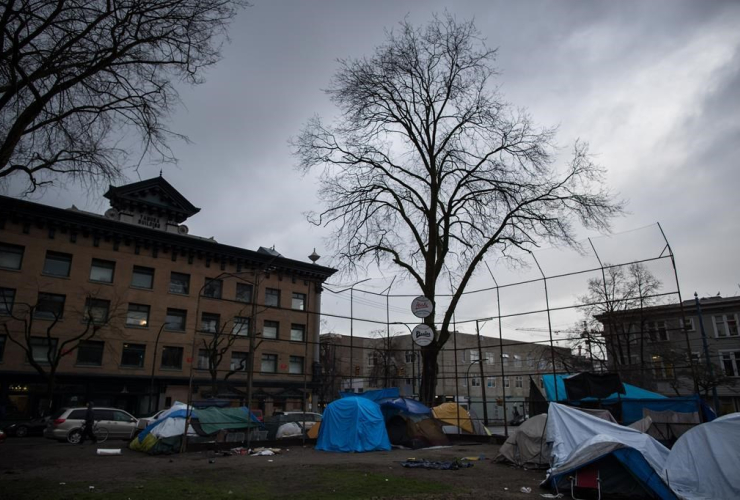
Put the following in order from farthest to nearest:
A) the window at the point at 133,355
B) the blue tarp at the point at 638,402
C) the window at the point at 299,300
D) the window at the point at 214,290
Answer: the window at the point at 299,300 < the window at the point at 214,290 < the window at the point at 133,355 < the blue tarp at the point at 638,402

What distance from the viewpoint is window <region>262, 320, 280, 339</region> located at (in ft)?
131

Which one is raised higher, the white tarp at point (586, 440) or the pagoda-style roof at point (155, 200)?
the pagoda-style roof at point (155, 200)

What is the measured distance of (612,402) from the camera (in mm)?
17609

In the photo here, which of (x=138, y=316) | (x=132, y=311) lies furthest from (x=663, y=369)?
(x=132, y=311)

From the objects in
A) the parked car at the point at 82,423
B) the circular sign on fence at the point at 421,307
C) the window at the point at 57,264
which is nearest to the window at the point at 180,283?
the window at the point at 57,264

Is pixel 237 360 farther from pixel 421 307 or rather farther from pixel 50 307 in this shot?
pixel 421 307

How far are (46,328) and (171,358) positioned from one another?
8002 mm

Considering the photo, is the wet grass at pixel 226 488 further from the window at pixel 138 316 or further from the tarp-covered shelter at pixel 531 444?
the window at pixel 138 316

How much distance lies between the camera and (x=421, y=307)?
804 inches

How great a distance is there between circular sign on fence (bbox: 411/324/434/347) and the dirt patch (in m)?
A: 4.18

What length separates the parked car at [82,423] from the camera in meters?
21.7

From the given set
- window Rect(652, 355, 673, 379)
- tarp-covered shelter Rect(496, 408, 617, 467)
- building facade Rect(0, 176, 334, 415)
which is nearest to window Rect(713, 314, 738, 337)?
window Rect(652, 355, 673, 379)

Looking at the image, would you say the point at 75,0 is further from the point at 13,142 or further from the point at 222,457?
the point at 222,457

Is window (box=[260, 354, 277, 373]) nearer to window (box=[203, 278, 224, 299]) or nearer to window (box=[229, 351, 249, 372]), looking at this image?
window (box=[229, 351, 249, 372])
